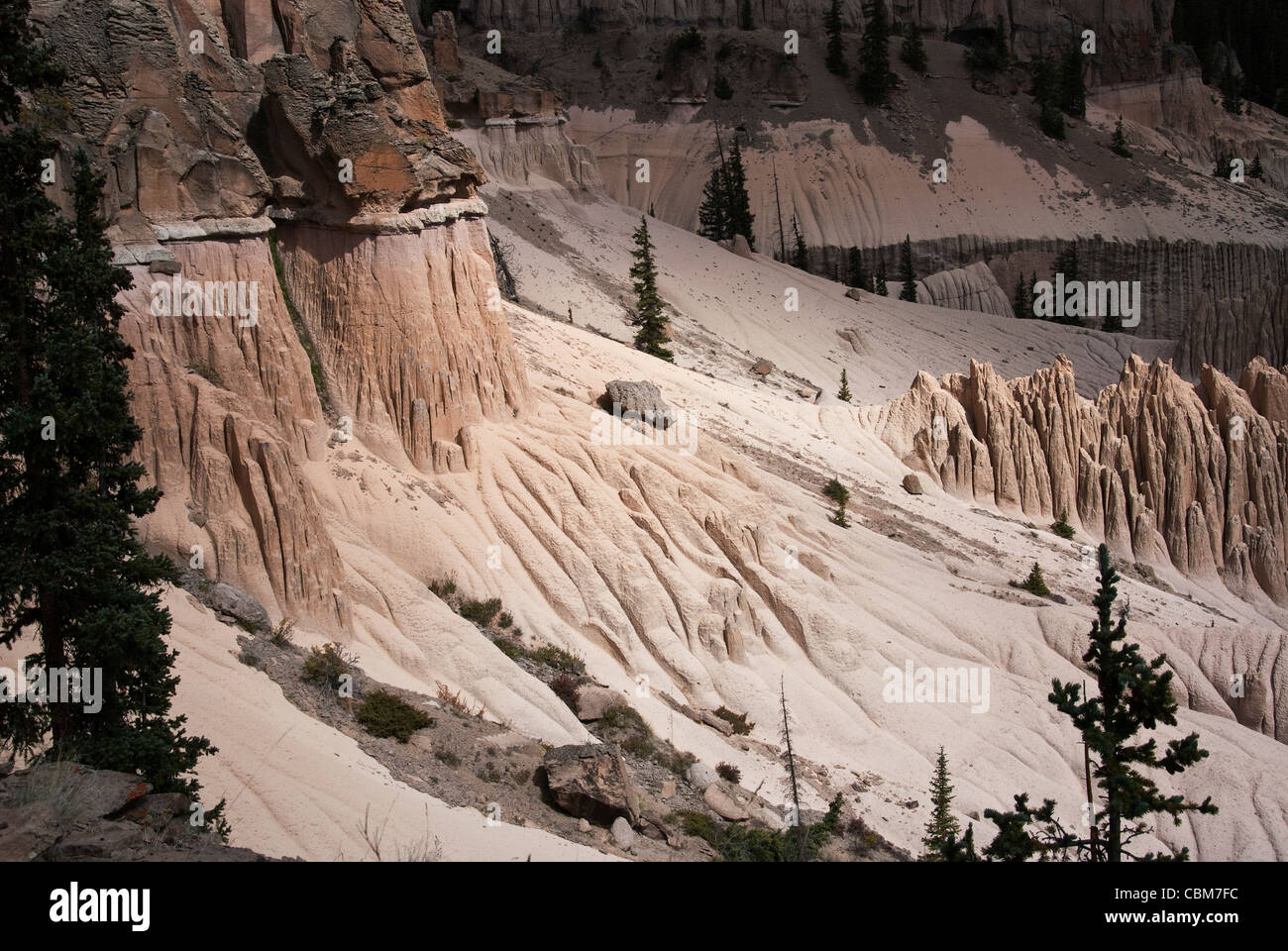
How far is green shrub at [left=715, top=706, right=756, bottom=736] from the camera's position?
978 inches

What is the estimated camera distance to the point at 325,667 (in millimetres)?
18891

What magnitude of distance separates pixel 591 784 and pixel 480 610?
712cm

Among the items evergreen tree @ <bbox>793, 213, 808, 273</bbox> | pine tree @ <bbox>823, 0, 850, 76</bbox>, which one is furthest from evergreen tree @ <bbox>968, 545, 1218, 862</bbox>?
pine tree @ <bbox>823, 0, 850, 76</bbox>

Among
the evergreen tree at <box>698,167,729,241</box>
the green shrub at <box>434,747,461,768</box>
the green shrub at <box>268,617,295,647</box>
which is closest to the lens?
the green shrub at <box>434,747,461,768</box>

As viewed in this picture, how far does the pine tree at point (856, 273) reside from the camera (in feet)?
262

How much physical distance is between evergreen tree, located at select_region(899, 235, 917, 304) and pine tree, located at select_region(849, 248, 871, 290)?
2572 millimetres

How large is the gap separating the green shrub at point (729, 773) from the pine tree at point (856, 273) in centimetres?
6063

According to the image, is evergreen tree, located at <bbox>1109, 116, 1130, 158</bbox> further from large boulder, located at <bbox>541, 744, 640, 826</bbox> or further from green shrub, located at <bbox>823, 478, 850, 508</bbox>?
large boulder, located at <bbox>541, 744, 640, 826</bbox>

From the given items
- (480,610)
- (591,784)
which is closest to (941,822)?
(591,784)

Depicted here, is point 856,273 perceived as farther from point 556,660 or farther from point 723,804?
point 723,804

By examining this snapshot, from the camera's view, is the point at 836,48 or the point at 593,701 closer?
the point at 593,701

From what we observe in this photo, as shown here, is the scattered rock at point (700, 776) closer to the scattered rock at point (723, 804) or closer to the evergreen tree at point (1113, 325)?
the scattered rock at point (723, 804)

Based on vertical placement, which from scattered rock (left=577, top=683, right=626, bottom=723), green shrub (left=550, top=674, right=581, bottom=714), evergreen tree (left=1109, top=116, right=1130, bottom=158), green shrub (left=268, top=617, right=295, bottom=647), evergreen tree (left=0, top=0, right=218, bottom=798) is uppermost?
evergreen tree (left=1109, top=116, right=1130, bottom=158)
